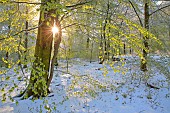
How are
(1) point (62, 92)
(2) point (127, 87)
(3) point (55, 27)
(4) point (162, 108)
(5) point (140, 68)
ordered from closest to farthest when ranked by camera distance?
(3) point (55, 27)
(4) point (162, 108)
(1) point (62, 92)
(2) point (127, 87)
(5) point (140, 68)

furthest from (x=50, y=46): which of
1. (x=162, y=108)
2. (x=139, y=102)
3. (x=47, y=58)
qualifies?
(x=162, y=108)

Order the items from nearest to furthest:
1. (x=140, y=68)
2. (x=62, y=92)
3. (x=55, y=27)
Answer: (x=55, y=27) < (x=62, y=92) < (x=140, y=68)

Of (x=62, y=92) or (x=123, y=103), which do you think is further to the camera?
(x=62, y=92)

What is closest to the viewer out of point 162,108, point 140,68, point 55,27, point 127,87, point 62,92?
point 55,27

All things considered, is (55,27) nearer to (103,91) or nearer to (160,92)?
(103,91)

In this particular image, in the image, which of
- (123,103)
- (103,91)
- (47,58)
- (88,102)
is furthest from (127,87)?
(47,58)

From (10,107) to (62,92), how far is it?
234 cm

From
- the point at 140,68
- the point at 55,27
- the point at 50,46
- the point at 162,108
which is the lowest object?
the point at 162,108

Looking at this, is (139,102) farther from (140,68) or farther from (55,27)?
(55,27)

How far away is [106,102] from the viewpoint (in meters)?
6.58

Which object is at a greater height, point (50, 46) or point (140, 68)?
point (50, 46)

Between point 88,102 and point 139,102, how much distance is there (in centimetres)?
200

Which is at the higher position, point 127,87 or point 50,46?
point 50,46

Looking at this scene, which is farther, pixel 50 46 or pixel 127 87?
pixel 127 87
